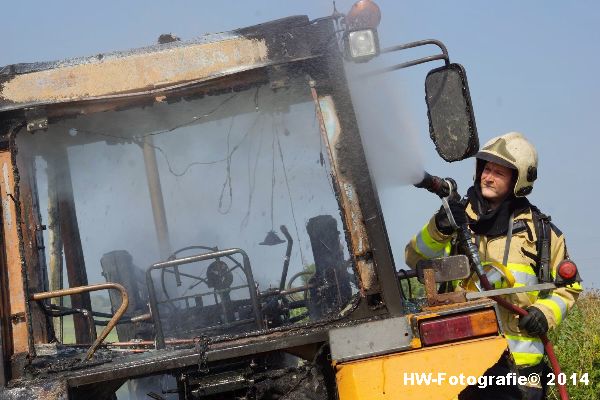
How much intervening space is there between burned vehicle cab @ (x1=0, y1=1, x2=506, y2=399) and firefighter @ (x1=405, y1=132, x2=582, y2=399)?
56 cm

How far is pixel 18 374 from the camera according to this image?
3.08m

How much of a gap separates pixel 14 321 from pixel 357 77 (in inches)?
74.9

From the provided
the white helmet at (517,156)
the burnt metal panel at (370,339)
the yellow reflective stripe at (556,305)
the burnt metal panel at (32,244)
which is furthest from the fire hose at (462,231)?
the burnt metal panel at (32,244)

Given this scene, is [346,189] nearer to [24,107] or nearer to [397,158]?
[397,158]

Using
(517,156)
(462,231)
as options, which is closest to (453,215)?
(462,231)

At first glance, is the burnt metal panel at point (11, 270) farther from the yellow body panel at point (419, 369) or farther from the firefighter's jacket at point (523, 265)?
the firefighter's jacket at point (523, 265)

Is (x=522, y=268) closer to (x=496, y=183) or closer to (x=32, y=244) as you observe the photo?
(x=496, y=183)

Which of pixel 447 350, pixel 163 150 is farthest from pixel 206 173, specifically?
pixel 447 350

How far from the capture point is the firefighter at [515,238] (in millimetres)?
3795

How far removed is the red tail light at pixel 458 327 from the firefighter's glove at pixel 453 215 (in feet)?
2.69

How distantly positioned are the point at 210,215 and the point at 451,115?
1408mm

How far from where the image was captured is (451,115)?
312 centimetres

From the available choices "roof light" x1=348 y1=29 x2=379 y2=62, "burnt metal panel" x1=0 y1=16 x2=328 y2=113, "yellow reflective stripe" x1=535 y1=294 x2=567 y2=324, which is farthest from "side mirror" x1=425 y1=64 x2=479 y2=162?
"yellow reflective stripe" x1=535 y1=294 x2=567 y2=324

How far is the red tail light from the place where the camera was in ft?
9.56
